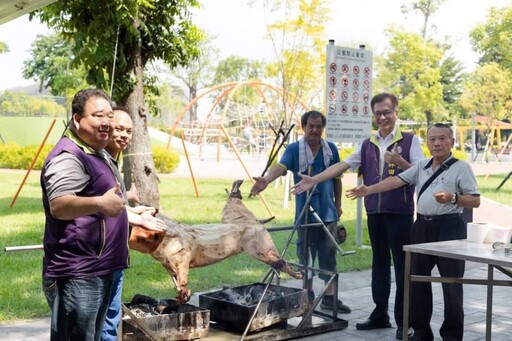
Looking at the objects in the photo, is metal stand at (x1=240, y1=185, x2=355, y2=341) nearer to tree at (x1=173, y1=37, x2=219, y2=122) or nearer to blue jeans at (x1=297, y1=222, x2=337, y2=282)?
blue jeans at (x1=297, y1=222, x2=337, y2=282)

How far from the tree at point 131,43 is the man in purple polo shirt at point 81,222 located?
20.8 feet

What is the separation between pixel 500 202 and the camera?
48.7 ft

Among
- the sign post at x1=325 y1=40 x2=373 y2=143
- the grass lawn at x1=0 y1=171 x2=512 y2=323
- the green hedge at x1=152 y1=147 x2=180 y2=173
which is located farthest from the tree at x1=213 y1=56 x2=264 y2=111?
the sign post at x1=325 y1=40 x2=373 y2=143

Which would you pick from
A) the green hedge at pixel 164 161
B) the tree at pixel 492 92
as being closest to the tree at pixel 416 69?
the tree at pixel 492 92

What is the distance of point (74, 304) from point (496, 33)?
28348 millimetres

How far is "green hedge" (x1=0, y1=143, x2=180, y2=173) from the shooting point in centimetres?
2183

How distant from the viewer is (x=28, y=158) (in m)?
21.9

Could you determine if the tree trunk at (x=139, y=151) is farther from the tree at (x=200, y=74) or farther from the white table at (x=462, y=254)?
the tree at (x=200, y=74)

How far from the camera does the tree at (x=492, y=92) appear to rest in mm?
32469

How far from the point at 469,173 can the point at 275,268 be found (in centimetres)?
162

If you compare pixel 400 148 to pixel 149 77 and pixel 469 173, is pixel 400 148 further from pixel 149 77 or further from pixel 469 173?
pixel 149 77

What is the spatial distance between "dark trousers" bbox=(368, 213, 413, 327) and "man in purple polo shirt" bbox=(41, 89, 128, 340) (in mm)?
2817

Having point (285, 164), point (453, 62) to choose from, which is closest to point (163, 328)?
point (285, 164)

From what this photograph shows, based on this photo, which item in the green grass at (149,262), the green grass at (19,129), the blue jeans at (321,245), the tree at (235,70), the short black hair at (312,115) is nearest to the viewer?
the short black hair at (312,115)
